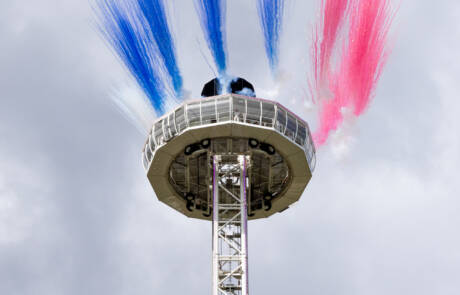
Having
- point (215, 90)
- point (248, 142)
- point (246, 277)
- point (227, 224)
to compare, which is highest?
point (215, 90)

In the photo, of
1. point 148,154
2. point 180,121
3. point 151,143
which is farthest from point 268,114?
point 148,154

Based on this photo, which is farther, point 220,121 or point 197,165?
point 197,165

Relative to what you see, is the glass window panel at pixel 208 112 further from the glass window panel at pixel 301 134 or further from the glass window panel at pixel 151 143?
the glass window panel at pixel 301 134

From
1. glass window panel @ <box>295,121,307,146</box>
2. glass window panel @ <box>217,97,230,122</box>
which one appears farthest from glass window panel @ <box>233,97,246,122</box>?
glass window panel @ <box>295,121,307,146</box>

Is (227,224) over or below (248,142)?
below

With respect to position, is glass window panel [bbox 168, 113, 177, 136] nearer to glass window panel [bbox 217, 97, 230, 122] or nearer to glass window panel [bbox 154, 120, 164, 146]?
glass window panel [bbox 154, 120, 164, 146]

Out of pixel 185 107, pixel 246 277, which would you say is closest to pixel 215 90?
pixel 185 107

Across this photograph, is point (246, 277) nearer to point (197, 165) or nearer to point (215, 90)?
point (197, 165)
